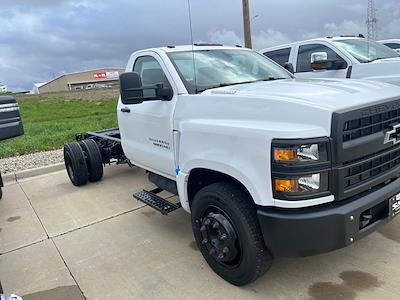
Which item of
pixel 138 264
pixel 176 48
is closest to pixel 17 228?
pixel 138 264

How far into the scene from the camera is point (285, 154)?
2418 millimetres

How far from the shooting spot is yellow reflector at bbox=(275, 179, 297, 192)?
2430 millimetres

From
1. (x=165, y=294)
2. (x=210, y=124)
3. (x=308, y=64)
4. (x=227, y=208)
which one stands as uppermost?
(x=308, y=64)

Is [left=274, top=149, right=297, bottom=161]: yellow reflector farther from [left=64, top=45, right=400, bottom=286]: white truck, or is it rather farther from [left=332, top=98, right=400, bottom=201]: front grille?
[left=332, top=98, right=400, bottom=201]: front grille

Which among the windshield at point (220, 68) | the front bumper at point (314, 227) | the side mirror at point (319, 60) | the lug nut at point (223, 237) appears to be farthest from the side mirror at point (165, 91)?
the side mirror at point (319, 60)

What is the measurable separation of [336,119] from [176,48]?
2290mm

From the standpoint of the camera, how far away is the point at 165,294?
304 cm

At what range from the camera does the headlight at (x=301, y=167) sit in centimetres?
240

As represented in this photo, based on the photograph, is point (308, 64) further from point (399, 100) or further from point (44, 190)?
point (44, 190)

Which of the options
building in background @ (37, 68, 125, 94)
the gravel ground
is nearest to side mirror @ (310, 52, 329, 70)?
the gravel ground

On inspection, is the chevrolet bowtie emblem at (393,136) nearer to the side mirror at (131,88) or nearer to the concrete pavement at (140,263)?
the concrete pavement at (140,263)

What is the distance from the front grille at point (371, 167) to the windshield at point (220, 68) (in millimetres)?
1511

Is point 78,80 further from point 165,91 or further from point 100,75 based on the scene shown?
point 165,91

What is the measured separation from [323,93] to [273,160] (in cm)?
72
